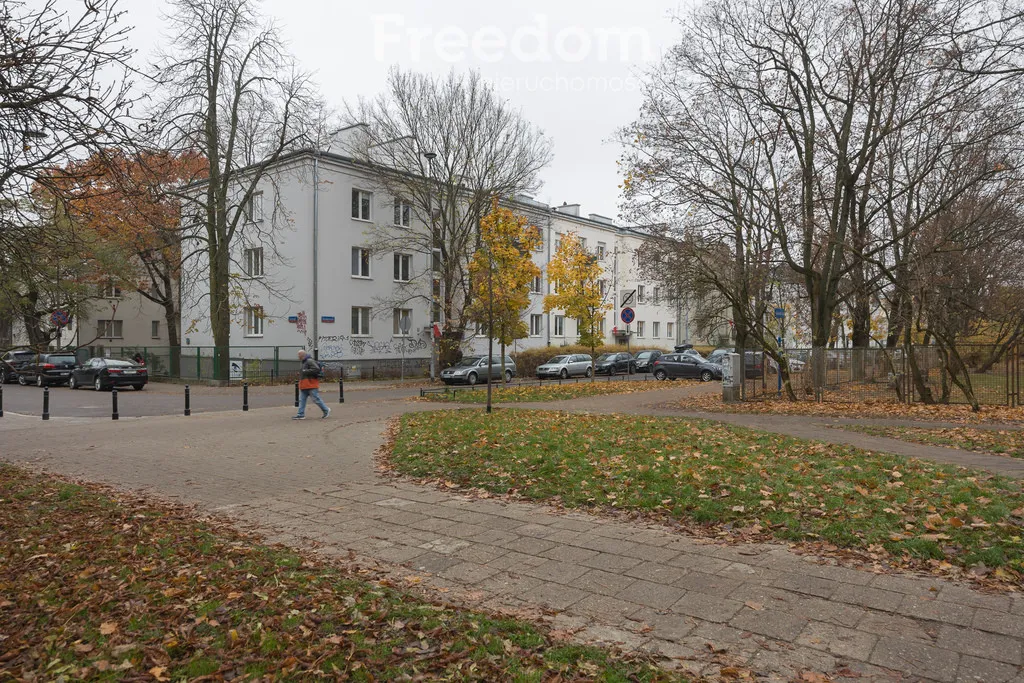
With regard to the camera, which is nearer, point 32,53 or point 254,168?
point 32,53

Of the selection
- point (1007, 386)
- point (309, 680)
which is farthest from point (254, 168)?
point (309, 680)

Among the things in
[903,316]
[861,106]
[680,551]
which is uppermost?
[861,106]

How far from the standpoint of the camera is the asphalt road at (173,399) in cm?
2075

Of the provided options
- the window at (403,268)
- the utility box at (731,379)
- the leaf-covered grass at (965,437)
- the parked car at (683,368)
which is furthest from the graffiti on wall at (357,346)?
the leaf-covered grass at (965,437)

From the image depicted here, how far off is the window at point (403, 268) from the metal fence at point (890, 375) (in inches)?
869

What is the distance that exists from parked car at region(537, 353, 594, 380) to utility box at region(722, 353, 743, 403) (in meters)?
17.6

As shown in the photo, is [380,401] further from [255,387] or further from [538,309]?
[538,309]

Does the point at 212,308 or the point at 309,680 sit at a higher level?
the point at 212,308

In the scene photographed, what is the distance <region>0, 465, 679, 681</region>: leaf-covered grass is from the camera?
3.61 m

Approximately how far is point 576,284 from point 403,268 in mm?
9910

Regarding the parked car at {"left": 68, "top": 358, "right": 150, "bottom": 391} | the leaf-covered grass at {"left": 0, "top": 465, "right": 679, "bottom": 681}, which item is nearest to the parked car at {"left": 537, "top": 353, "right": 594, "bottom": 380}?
the parked car at {"left": 68, "top": 358, "right": 150, "bottom": 391}

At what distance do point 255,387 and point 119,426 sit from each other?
1597cm

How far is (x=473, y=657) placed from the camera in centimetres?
371

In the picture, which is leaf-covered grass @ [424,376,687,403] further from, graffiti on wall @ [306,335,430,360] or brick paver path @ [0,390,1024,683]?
brick paver path @ [0,390,1024,683]
